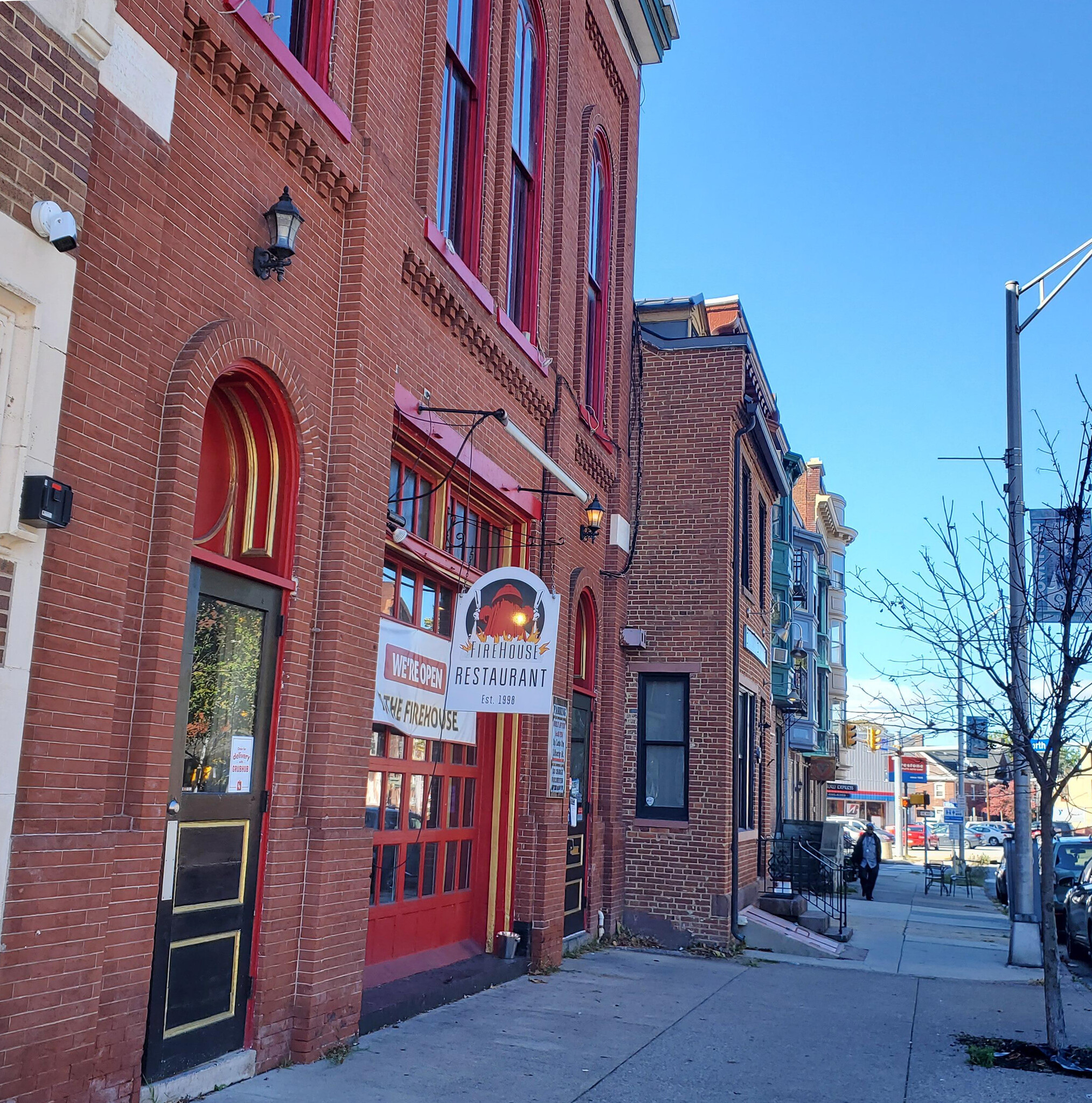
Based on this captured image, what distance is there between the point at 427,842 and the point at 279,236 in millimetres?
5301

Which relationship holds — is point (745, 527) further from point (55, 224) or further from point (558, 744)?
point (55, 224)

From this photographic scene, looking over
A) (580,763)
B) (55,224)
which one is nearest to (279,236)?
(55,224)

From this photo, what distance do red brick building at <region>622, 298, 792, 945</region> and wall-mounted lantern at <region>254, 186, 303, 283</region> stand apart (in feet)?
29.5

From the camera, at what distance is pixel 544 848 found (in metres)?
11.4

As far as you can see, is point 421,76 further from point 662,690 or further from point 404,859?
point 662,690

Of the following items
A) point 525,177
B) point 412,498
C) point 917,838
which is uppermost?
point 525,177

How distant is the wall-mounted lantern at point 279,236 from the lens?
679 centimetres

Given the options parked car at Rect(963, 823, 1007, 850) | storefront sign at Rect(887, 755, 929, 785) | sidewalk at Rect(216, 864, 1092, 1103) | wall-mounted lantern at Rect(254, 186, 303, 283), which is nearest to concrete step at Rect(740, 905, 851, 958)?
sidewalk at Rect(216, 864, 1092, 1103)

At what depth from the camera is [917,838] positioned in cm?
5828

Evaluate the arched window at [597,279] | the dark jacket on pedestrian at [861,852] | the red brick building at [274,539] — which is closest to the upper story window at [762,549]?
the arched window at [597,279]

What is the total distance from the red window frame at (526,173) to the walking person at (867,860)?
18.5 m

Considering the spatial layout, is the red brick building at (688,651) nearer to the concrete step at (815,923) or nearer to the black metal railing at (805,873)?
the concrete step at (815,923)

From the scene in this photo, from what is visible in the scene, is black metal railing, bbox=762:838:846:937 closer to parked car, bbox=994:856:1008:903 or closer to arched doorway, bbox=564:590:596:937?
arched doorway, bbox=564:590:596:937

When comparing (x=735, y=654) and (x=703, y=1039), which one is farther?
(x=735, y=654)
